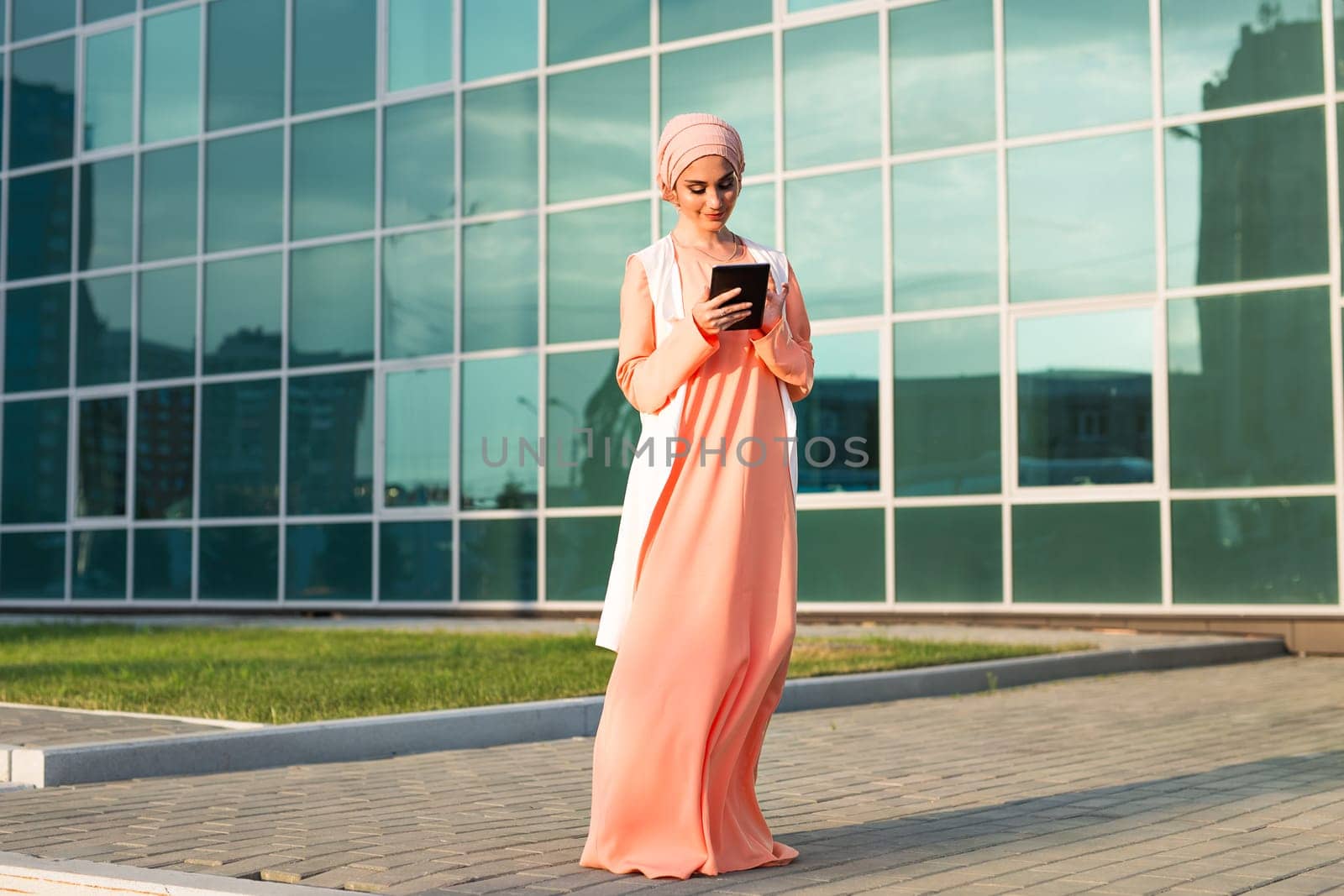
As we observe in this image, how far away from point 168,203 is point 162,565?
467 centimetres

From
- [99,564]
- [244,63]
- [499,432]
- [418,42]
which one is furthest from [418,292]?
[99,564]

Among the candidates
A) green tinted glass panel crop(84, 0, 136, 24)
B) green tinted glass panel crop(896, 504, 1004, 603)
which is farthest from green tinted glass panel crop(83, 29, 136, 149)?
green tinted glass panel crop(896, 504, 1004, 603)

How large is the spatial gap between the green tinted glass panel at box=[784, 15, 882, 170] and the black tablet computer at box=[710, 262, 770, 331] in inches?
503

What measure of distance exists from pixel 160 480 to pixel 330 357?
3009 mm

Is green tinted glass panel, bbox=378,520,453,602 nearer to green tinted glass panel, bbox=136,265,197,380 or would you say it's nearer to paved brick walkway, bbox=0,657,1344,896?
green tinted glass panel, bbox=136,265,197,380

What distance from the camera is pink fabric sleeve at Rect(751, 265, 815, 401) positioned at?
457cm

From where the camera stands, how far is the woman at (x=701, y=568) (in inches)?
173

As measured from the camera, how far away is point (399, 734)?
7.61 meters

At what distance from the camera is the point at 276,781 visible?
6.58 meters

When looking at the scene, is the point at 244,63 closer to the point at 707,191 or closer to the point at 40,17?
the point at 40,17

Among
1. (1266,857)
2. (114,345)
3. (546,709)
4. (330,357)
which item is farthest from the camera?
(114,345)

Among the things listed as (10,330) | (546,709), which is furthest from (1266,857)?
(10,330)

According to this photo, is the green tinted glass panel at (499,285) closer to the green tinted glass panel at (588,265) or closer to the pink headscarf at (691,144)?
the green tinted glass panel at (588,265)

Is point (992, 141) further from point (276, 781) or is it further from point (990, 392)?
point (276, 781)
